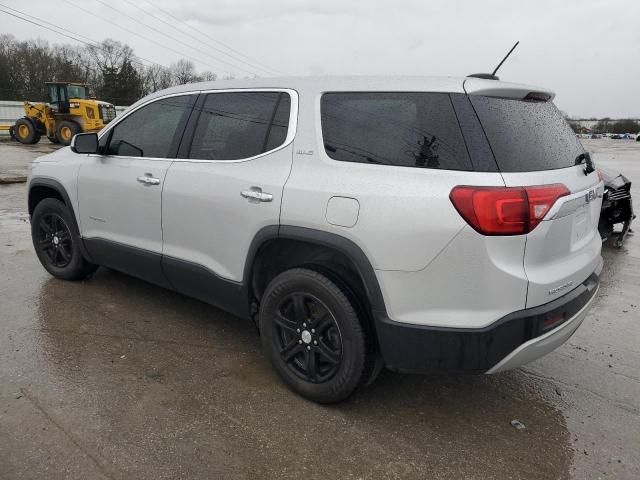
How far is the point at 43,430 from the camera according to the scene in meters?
2.62

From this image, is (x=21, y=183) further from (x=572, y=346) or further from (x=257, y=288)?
(x=572, y=346)

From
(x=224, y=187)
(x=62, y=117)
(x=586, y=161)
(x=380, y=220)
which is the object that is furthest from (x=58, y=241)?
(x=62, y=117)

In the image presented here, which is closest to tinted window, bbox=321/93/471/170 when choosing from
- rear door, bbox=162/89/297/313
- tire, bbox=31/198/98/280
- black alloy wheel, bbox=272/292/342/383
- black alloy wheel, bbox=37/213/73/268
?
rear door, bbox=162/89/297/313

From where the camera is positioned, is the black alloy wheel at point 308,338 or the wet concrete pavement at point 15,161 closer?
the black alloy wheel at point 308,338

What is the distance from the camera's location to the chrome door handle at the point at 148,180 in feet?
12.0

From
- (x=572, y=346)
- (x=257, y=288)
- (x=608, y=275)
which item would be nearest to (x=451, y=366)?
(x=257, y=288)

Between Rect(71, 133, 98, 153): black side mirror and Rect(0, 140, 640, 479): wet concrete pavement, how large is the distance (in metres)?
1.33

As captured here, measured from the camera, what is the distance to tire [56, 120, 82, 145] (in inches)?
885

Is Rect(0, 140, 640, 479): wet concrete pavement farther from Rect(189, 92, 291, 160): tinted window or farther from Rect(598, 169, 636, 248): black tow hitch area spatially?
Rect(598, 169, 636, 248): black tow hitch area

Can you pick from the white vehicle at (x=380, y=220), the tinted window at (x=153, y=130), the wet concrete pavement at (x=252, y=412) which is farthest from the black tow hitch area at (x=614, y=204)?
the tinted window at (x=153, y=130)

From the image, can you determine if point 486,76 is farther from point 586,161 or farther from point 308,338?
point 308,338

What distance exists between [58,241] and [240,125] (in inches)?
99.8

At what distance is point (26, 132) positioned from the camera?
23672 mm

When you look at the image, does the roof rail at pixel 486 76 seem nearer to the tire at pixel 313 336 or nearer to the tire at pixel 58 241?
the tire at pixel 313 336
